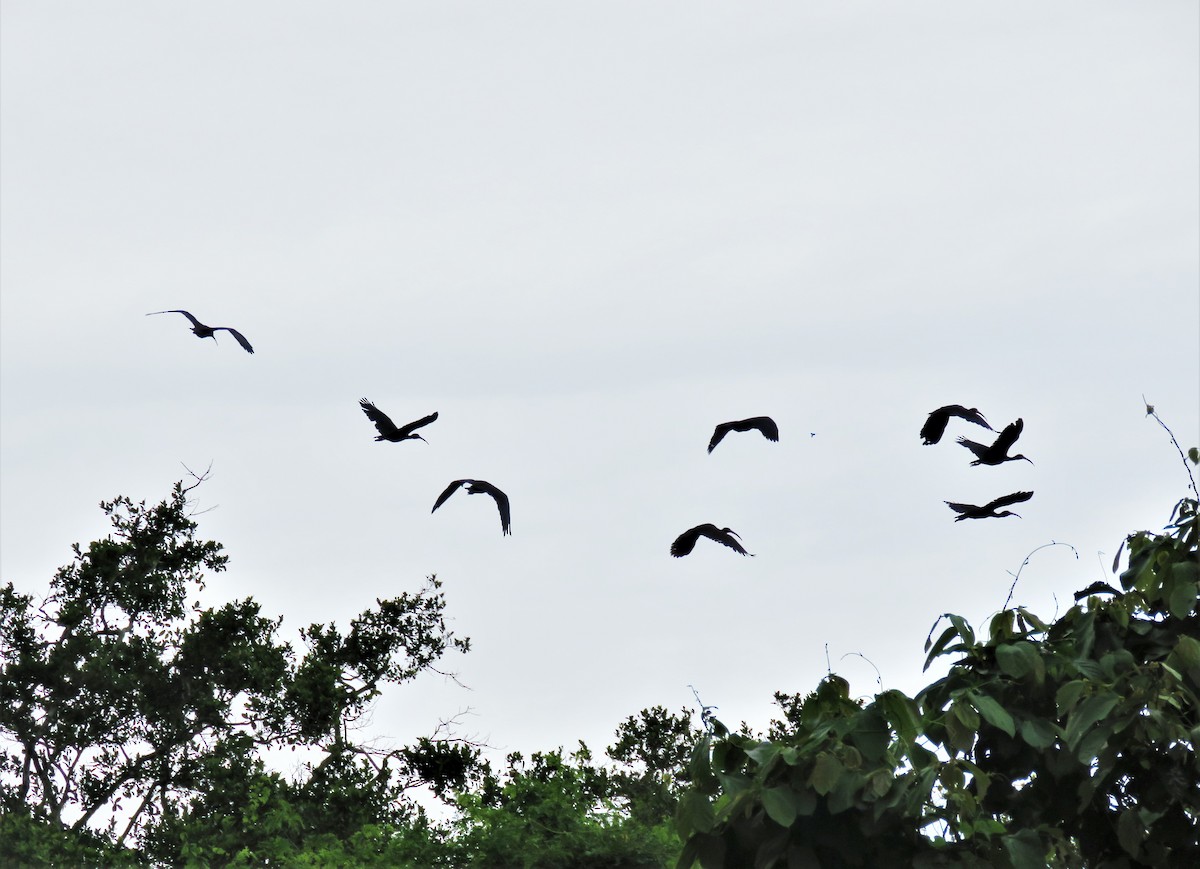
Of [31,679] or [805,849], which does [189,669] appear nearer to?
[31,679]

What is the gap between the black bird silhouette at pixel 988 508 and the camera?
740 cm

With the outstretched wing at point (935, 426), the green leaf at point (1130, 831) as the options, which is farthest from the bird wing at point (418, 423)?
the green leaf at point (1130, 831)

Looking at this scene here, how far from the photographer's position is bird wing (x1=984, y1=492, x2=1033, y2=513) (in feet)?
24.5

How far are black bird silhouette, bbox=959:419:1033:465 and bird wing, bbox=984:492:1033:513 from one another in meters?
0.41

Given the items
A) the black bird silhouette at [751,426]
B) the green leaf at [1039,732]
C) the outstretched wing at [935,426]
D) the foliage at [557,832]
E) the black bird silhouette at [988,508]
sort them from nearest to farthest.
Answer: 1. the green leaf at [1039,732]
2. the black bird silhouette at [988,508]
3. the outstretched wing at [935,426]
4. the black bird silhouette at [751,426]
5. the foliage at [557,832]

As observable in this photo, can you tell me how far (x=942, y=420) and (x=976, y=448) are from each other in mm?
351

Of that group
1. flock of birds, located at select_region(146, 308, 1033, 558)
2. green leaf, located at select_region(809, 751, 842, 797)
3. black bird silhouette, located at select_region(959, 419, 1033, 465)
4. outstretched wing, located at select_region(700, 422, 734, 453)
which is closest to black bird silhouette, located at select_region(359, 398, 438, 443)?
flock of birds, located at select_region(146, 308, 1033, 558)

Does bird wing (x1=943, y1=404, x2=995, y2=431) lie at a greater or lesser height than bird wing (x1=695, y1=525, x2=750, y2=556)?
greater

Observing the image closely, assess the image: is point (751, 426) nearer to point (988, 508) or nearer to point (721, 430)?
point (721, 430)

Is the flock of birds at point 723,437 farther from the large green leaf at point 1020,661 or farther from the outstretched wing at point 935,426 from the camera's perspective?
the large green leaf at point 1020,661

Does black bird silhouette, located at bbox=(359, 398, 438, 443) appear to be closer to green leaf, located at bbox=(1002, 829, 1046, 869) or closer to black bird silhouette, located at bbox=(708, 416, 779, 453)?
black bird silhouette, located at bbox=(708, 416, 779, 453)

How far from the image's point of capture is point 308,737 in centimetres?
1692

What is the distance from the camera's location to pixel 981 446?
8.07 meters

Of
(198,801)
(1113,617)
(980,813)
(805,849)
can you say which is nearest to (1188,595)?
(1113,617)
